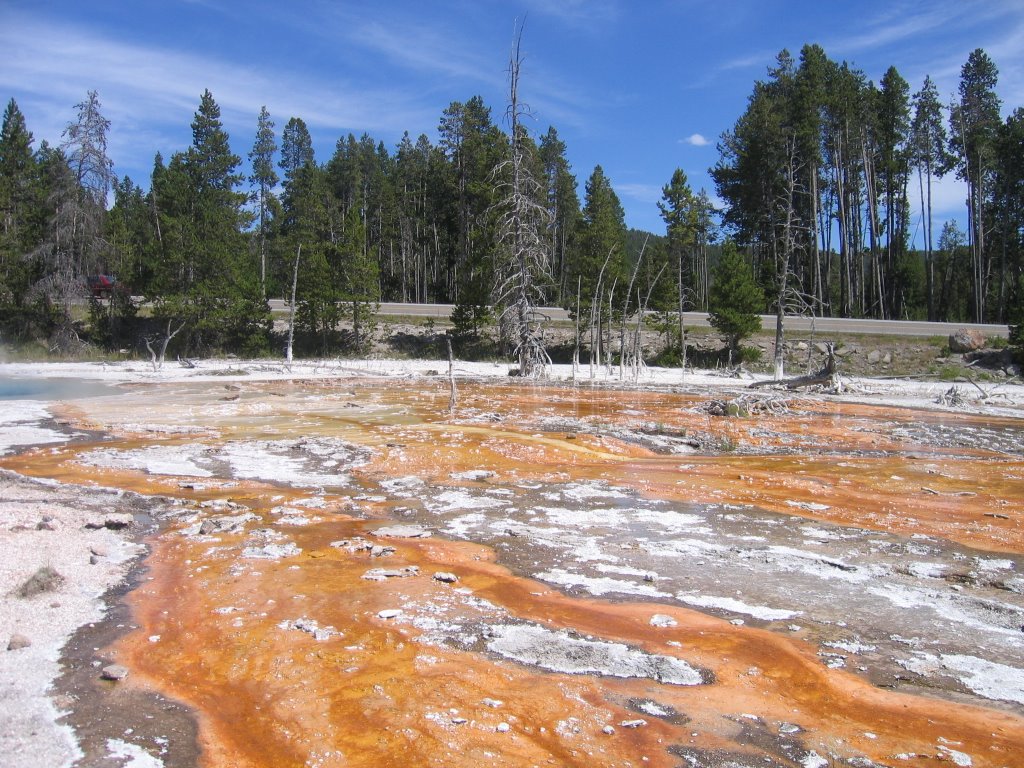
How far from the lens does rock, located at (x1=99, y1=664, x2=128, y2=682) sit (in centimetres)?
448

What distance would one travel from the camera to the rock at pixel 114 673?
4.48 meters

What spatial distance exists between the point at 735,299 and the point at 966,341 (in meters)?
9.94

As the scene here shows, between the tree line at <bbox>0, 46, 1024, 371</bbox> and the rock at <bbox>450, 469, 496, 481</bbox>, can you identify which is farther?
the tree line at <bbox>0, 46, 1024, 371</bbox>

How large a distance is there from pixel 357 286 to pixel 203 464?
83.4 feet

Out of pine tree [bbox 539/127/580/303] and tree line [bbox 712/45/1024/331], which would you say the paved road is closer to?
tree line [bbox 712/45/1024/331]

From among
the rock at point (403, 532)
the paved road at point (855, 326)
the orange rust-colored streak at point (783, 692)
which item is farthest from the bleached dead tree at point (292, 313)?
the orange rust-colored streak at point (783, 692)

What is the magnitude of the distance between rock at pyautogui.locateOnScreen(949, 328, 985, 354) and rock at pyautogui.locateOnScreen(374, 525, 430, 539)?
102 feet

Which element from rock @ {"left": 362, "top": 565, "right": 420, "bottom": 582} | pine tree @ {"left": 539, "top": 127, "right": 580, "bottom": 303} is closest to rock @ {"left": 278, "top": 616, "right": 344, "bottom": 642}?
rock @ {"left": 362, "top": 565, "right": 420, "bottom": 582}

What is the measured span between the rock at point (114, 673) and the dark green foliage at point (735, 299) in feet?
101

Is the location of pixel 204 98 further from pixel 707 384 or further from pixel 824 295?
pixel 824 295

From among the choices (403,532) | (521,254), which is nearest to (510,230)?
(521,254)

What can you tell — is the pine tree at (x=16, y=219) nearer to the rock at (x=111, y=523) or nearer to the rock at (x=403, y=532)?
the rock at (x=111, y=523)

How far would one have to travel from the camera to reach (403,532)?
7.66 metres

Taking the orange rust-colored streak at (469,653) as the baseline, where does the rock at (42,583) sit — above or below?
above
